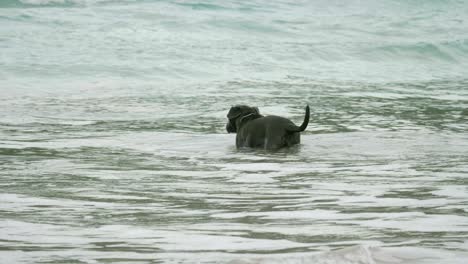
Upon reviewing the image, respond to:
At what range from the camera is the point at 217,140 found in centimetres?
1030

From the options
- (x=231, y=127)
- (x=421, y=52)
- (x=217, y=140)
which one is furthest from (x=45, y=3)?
(x=231, y=127)

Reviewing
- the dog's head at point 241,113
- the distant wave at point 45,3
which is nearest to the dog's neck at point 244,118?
the dog's head at point 241,113

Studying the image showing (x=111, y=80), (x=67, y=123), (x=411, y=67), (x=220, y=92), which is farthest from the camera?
(x=411, y=67)

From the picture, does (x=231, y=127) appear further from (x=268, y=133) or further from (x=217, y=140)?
(x=268, y=133)

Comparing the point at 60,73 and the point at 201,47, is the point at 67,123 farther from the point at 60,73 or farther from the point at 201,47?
the point at 201,47

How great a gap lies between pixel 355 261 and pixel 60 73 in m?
16.1

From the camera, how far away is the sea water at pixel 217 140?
3980 millimetres

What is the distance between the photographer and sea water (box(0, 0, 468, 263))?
3980mm

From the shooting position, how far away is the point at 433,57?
25516 millimetres

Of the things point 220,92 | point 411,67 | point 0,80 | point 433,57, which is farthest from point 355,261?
point 433,57

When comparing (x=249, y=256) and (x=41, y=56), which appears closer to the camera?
(x=249, y=256)

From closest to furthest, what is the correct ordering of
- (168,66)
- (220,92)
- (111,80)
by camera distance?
(220,92) → (111,80) → (168,66)

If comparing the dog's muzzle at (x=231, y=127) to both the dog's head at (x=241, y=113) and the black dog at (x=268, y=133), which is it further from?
the black dog at (x=268, y=133)

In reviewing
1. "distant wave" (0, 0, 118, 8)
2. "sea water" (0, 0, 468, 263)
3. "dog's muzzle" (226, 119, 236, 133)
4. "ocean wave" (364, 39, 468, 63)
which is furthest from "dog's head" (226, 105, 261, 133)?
"distant wave" (0, 0, 118, 8)
